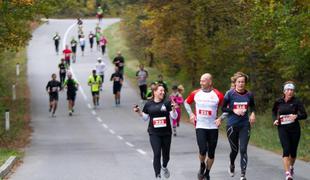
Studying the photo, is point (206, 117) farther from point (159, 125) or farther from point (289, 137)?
point (289, 137)

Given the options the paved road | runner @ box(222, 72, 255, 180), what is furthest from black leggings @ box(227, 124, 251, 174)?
the paved road

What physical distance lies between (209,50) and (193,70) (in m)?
2.50

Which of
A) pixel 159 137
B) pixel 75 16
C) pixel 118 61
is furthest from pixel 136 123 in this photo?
pixel 75 16

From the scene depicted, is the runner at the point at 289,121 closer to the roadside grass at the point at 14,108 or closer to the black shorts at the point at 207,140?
the black shorts at the point at 207,140

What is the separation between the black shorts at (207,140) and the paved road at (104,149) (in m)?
1.29

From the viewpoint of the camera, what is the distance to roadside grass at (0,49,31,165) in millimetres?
21141

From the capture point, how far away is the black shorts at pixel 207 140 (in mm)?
12234

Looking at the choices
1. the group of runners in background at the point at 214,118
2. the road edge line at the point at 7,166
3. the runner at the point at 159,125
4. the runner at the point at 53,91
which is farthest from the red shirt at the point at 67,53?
the runner at the point at 159,125

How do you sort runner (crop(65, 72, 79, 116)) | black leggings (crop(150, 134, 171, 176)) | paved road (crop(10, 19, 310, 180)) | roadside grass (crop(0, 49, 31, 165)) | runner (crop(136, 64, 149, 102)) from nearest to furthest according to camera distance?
black leggings (crop(150, 134, 171, 176)), paved road (crop(10, 19, 310, 180)), roadside grass (crop(0, 49, 31, 165)), runner (crop(65, 72, 79, 116)), runner (crop(136, 64, 149, 102))

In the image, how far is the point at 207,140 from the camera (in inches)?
485

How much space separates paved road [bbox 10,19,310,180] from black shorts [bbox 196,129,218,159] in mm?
1286

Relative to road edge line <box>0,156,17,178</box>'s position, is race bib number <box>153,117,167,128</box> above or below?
above

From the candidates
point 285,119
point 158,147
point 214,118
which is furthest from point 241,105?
point 158,147

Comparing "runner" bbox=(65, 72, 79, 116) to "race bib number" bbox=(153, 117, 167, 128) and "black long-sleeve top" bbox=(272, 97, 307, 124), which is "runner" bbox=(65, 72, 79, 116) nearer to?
"race bib number" bbox=(153, 117, 167, 128)
